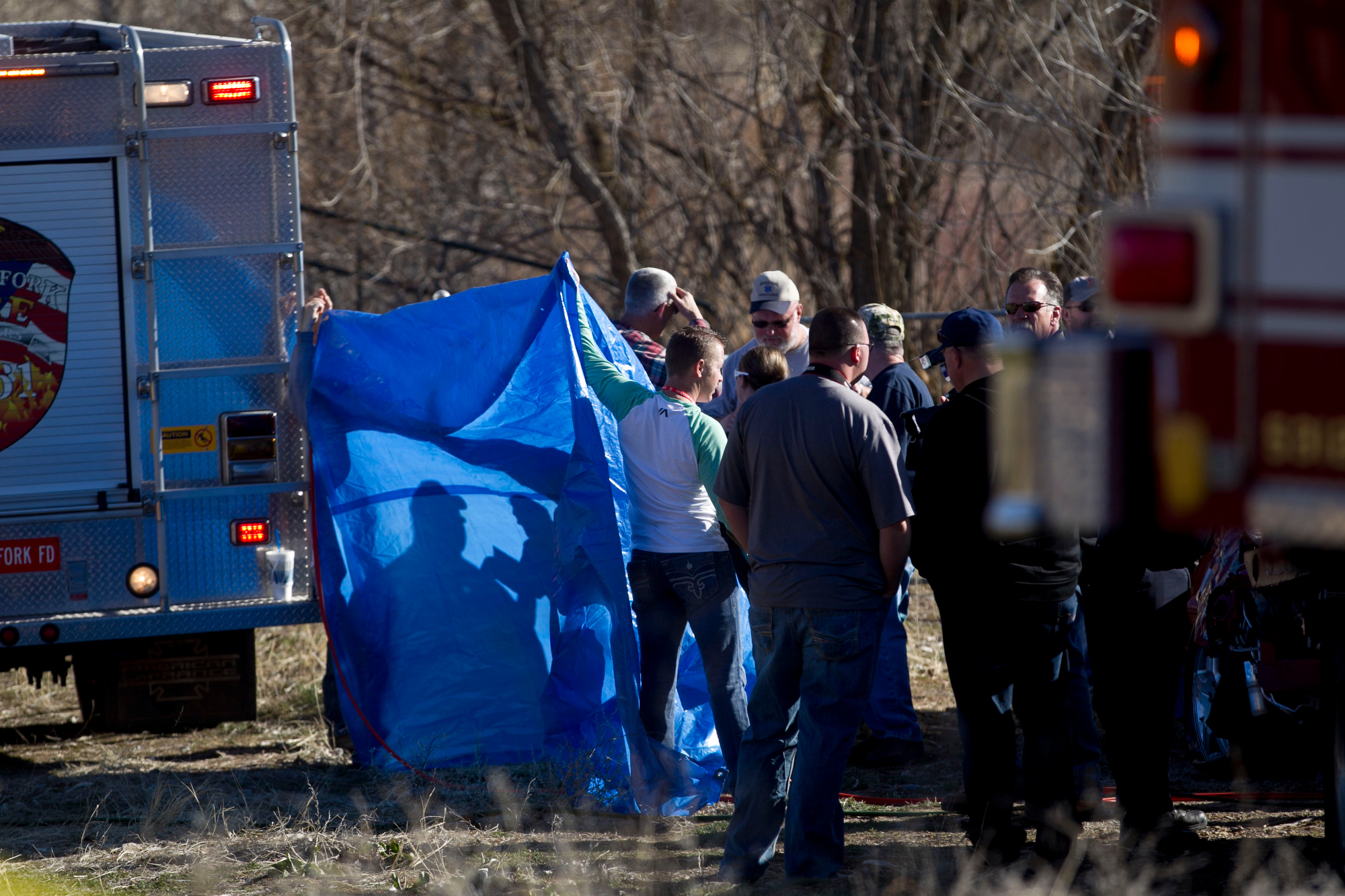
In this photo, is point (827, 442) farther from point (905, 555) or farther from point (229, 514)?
point (229, 514)

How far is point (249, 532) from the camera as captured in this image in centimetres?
681

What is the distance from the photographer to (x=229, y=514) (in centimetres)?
679

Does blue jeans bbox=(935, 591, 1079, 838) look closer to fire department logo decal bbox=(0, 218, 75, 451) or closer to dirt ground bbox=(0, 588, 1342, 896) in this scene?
dirt ground bbox=(0, 588, 1342, 896)

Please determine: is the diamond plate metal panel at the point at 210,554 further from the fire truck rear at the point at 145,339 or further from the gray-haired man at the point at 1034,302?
the gray-haired man at the point at 1034,302

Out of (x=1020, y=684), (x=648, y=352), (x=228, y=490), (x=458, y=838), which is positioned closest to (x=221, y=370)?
(x=228, y=490)

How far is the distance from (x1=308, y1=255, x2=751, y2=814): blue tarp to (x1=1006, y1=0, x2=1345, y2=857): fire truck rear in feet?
13.0

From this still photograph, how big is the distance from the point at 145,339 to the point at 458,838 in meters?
2.90

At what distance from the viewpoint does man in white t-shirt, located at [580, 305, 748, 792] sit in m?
5.71

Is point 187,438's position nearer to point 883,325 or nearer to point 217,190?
point 217,190

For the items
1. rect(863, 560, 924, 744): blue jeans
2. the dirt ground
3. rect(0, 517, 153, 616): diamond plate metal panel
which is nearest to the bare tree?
rect(863, 560, 924, 744): blue jeans

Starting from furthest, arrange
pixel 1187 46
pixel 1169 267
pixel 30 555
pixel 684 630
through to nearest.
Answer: pixel 30 555 → pixel 684 630 → pixel 1187 46 → pixel 1169 267

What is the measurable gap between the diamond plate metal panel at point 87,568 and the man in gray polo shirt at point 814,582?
10.8 ft

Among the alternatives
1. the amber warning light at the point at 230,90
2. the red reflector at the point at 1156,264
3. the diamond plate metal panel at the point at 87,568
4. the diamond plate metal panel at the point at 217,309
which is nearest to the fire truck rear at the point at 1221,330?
the red reflector at the point at 1156,264

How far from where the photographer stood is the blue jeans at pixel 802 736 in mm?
4891
